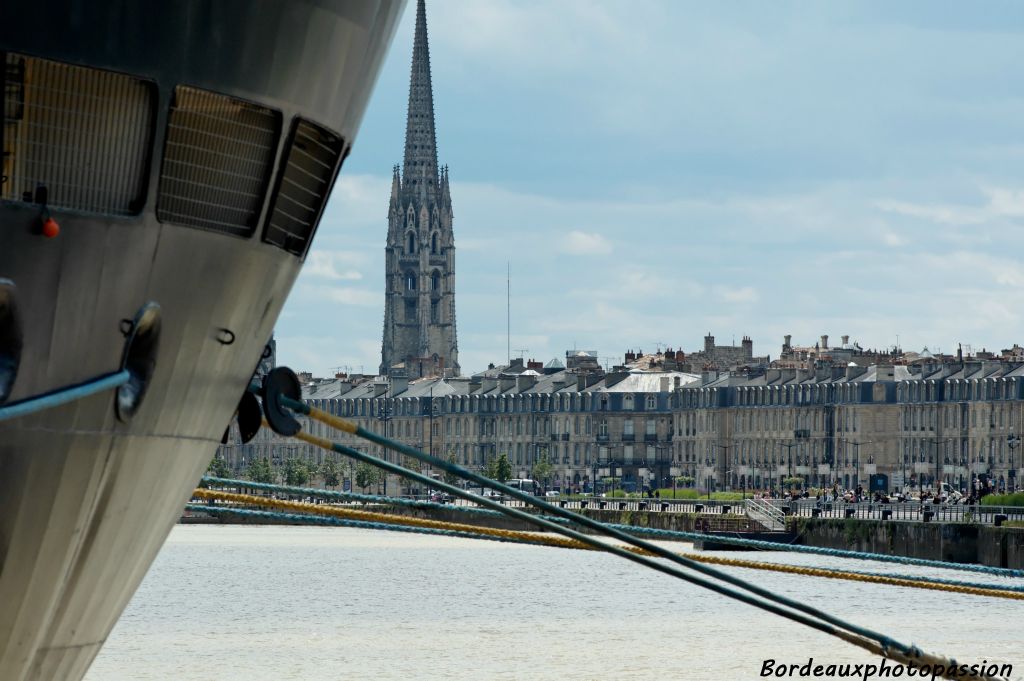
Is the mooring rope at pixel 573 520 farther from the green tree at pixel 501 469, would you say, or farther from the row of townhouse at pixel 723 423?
the green tree at pixel 501 469

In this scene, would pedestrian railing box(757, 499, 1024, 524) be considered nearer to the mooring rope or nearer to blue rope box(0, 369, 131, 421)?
the mooring rope

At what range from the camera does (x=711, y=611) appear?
5169 cm

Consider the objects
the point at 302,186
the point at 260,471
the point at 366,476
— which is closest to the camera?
the point at 302,186

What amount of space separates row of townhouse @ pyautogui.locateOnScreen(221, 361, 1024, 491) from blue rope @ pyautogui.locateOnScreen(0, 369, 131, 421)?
395 ft

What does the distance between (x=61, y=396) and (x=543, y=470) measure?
532 feet

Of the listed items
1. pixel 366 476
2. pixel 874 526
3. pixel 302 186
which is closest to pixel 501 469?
pixel 366 476

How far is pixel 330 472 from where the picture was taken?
17500cm

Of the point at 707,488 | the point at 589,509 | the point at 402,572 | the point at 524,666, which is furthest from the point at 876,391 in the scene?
the point at 524,666

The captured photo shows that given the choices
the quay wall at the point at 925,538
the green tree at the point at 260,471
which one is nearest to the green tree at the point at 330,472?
the green tree at the point at 260,471

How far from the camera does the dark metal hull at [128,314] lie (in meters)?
8.06

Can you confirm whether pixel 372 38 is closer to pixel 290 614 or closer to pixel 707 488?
pixel 290 614

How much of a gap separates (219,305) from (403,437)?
182 metres

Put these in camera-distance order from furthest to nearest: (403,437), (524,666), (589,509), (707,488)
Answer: (403,437) → (707,488) → (589,509) → (524,666)

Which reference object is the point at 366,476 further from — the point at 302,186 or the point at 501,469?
the point at 302,186
